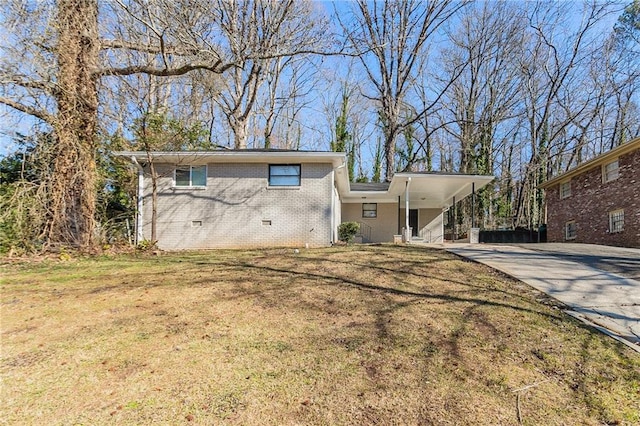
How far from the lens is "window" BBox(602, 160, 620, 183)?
1398 cm

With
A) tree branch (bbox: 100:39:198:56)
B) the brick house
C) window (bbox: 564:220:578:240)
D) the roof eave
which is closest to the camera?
tree branch (bbox: 100:39:198:56)

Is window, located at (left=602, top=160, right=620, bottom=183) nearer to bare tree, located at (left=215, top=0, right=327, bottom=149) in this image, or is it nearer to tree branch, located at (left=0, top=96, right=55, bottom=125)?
bare tree, located at (left=215, top=0, right=327, bottom=149)

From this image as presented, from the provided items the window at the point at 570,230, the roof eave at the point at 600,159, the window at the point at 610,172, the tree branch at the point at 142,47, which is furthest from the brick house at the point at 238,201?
the window at the point at 570,230

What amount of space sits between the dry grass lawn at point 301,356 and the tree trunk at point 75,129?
3.22 meters

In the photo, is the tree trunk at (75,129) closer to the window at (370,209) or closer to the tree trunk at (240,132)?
the tree trunk at (240,132)

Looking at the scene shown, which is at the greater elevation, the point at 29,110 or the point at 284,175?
the point at 29,110

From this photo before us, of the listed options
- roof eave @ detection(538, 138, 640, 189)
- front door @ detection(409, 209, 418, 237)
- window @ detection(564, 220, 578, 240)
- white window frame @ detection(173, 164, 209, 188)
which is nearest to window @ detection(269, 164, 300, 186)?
white window frame @ detection(173, 164, 209, 188)

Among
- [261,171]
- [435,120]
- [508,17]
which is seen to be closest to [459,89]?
[435,120]

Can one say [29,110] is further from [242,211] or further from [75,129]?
[242,211]

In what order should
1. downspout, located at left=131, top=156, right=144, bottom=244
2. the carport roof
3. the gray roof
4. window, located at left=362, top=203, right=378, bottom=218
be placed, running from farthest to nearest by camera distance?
window, located at left=362, top=203, right=378, bottom=218
the gray roof
the carport roof
downspout, located at left=131, top=156, right=144, bottom=244

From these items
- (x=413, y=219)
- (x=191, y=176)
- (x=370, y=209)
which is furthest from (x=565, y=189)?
(x=191, y=176)

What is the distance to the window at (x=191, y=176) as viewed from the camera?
1166cm

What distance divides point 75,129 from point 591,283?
449 inches

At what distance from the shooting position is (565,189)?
58.6ft
